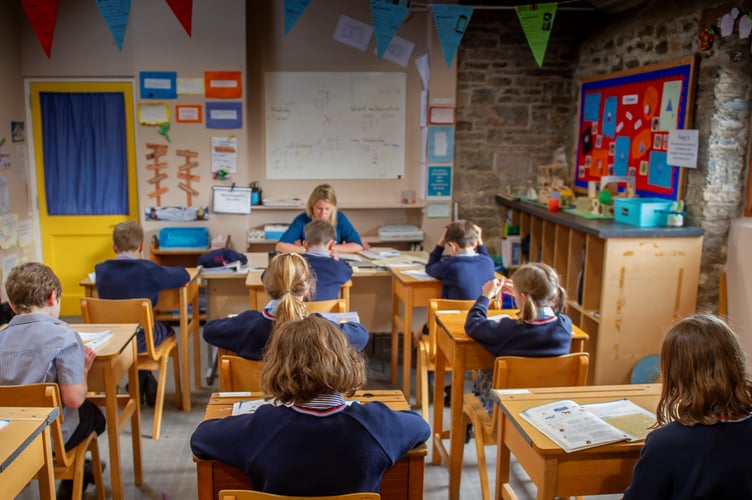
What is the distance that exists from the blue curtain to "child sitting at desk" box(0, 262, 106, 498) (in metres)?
3.56

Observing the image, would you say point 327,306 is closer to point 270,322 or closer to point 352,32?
point 270,322

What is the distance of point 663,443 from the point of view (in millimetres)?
1587

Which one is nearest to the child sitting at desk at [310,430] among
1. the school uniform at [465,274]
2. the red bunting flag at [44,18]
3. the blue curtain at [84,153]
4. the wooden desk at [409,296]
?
the school uniform at [465,274]

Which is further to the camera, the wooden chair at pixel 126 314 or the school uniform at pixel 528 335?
the wooden chair at pixel 126 314

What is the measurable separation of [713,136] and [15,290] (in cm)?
375

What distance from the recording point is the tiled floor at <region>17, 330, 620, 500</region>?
9.91ft

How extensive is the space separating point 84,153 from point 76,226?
648 mm

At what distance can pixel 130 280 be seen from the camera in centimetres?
358

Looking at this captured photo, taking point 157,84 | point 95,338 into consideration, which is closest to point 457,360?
point 95,338

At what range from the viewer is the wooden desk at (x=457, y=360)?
2.83 m

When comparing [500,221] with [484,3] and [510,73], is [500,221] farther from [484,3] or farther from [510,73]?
[484,3]

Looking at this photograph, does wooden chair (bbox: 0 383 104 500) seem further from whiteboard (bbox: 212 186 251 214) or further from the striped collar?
whiteboard (bbox: 212 186 251 214)

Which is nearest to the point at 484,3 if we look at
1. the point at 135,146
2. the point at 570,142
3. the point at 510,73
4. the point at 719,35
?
the point at 510,73

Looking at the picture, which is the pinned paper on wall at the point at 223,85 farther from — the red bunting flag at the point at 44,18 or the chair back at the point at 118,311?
the chair back at the point at 118,311
